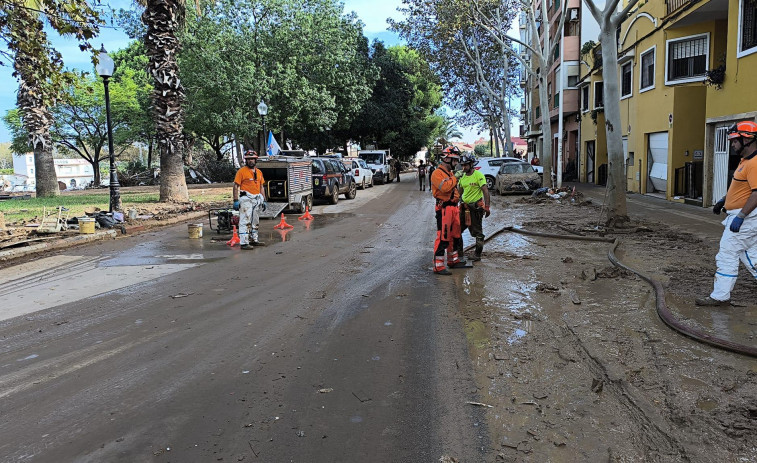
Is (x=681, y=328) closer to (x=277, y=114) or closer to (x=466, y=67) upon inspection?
(x=277, y=114)

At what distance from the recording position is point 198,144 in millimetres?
50969

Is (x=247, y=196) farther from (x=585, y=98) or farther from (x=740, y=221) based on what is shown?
(x=585, y=98)

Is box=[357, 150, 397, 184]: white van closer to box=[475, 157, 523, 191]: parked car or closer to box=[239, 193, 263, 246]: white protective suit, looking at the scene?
box=[475, 157, 523, 191]: parked car

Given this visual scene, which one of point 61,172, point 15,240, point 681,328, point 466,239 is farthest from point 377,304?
point 61,172

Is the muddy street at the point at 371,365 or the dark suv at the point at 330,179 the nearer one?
the muddy street at the point at 371,365

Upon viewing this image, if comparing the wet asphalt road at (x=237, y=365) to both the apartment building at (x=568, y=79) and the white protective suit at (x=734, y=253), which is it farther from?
the apartment building at (x=568, y=79)

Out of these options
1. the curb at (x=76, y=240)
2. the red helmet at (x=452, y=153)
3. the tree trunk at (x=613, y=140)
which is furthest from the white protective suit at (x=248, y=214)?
the tree trunk at (x=613, y=140)

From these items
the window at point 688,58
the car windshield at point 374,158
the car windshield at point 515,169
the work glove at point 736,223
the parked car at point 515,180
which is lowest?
the work glove at point 736,223

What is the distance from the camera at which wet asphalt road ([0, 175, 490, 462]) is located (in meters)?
3.43

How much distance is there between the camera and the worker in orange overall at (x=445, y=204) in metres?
8.23

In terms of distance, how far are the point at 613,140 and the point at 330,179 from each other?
11.0 metres

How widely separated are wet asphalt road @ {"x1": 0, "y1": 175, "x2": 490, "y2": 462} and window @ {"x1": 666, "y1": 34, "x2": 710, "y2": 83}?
610 inches

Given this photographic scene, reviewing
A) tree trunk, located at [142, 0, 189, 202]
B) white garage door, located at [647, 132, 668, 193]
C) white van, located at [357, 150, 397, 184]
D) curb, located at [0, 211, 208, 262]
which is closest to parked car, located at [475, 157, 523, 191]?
white garage door, located at [647, 132, 668, 193]

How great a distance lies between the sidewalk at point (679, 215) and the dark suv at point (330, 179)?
31.2 feet
